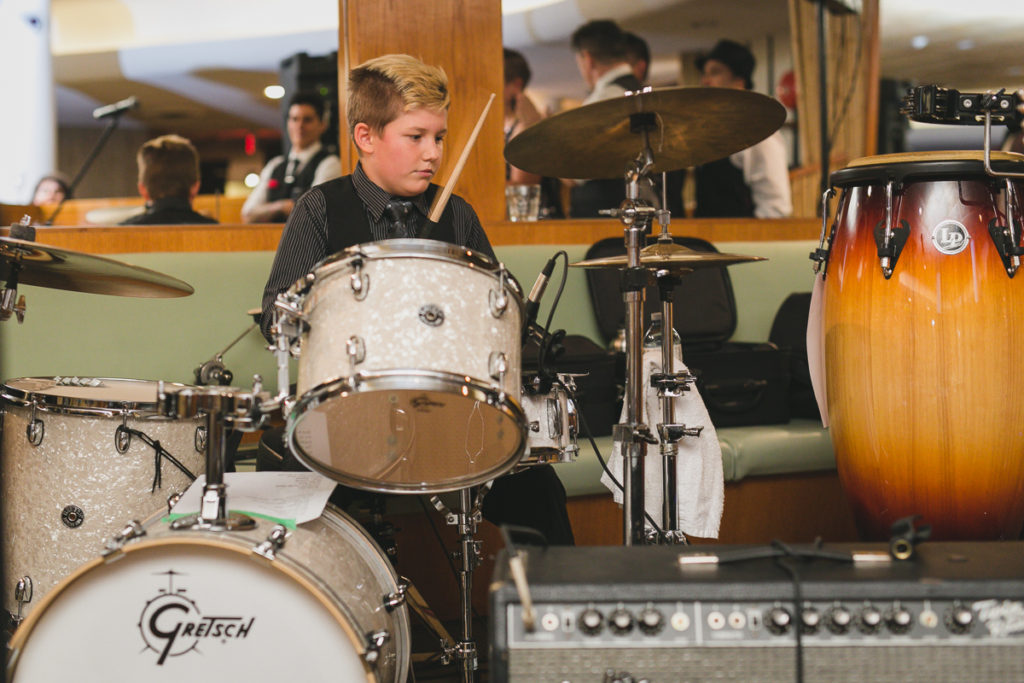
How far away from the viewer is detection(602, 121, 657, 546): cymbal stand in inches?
76.1

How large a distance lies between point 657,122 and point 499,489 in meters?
0.84

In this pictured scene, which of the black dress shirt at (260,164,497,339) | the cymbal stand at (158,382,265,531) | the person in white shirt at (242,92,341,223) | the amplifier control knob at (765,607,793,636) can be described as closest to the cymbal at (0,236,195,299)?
the black dress shirt at (260,164,497,339)

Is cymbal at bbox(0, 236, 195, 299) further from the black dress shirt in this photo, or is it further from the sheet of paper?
the sheet of paper

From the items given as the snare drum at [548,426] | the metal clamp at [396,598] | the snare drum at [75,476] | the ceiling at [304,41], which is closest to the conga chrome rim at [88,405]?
the snare drum at [75,476]

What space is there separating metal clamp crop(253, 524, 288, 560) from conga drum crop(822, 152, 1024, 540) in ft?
4.12

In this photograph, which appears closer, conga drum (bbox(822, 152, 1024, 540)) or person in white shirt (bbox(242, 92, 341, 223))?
conga drum (bbox(822, 152, 1024, 540))

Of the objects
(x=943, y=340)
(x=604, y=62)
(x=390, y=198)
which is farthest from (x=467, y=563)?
(x=604, y=62)

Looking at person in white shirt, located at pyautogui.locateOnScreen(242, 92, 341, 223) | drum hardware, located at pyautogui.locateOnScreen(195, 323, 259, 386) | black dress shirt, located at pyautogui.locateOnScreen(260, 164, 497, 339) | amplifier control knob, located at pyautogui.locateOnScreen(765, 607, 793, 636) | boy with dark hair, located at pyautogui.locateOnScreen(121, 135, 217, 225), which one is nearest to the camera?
amplifier control knob, located at pyautogui.locateOnScreen(765, 607, 793, 636)

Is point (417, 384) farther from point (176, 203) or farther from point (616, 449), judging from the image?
point (176, 203)

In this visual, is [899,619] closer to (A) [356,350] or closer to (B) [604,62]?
(A) [356,350]

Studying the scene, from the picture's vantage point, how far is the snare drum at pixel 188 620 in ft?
4.76

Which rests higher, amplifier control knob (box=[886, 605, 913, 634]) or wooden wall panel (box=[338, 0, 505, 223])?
wooden wall panel (box=[338, 0, 505, 223])

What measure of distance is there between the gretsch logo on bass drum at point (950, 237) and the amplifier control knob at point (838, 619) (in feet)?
3.42

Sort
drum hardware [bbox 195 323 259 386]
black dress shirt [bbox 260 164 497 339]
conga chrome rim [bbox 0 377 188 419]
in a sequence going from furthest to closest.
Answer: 1. drum hardware [bbox 195 323 259 386]
2. black dress shirt [bbox 260 164 497 339]
3. conga chrome rim [bbox 0 377 188 419]
